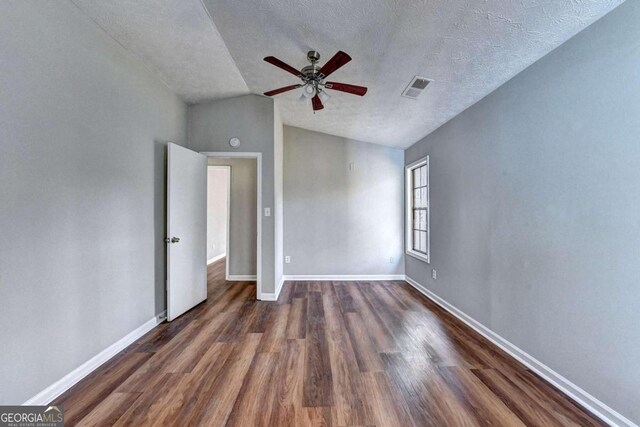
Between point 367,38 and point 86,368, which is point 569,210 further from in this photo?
point 86,368

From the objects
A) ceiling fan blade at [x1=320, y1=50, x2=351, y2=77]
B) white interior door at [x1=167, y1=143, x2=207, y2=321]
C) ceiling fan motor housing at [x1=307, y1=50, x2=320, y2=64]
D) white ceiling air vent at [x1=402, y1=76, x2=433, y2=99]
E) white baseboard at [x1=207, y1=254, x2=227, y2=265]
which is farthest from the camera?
white baseboard at [x1=207, y1=254, x2=227, y2=265]

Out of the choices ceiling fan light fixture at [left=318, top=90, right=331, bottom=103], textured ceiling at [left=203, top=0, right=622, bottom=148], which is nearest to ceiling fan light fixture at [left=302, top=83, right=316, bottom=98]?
ceiling fan light fixture at [left=318, top=90, right=331, bottom=103]

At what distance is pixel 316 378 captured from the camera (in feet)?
6.26

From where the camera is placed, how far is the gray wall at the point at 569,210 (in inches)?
57.4

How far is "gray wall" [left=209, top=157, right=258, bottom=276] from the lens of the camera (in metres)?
4.68

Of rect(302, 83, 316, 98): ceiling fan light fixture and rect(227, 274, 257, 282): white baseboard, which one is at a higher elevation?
rect(302, 83, 316, 98): ceiling fan light fixture

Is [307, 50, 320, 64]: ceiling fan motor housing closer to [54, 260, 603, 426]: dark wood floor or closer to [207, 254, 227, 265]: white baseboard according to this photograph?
[54, 260, 603, 426]: dark wood floor

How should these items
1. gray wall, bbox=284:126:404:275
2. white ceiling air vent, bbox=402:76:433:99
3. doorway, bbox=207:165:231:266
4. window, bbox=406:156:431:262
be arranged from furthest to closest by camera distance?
doorway, bbox=207:165:231:266 → gray wall, bbox=284:126:404:275 → window, bbox=406:156:431:262 → white ceiling air vent, bbox=402:76:433:99

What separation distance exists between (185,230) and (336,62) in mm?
2523

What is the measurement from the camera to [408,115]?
3.32 m

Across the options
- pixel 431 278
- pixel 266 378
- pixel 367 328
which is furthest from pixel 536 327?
pixel 266 378

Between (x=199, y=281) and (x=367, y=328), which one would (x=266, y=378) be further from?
(x=199, y=281)

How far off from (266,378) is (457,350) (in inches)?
65.9

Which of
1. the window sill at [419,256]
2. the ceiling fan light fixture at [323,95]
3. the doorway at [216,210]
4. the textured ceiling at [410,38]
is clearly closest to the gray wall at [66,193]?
the textured ceiling at [410,38]
